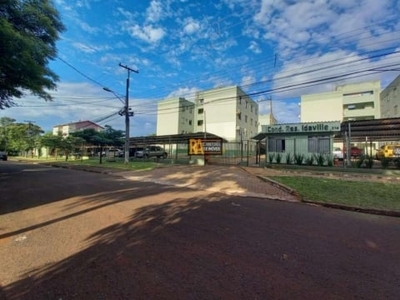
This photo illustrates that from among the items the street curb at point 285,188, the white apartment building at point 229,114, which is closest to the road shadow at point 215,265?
→ the street curb at point 285,188

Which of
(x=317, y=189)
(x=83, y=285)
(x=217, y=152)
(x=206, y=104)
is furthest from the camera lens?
(x=206, y=104)

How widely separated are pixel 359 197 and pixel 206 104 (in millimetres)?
45184

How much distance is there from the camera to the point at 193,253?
169 inches

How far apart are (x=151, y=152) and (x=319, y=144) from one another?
22855 millimetres

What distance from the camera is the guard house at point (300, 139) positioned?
20.2 metres

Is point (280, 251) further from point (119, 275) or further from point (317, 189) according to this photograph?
point (317, 189)

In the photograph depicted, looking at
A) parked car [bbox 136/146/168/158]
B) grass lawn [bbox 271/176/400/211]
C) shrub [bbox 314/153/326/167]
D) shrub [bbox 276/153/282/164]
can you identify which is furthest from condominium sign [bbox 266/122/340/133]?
parked car [bbox 136/146/168/158]

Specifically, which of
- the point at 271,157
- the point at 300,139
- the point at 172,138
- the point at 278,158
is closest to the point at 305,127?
the point at 300,139

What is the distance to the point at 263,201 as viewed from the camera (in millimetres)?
9156

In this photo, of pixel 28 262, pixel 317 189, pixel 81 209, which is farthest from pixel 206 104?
pixel 28 262

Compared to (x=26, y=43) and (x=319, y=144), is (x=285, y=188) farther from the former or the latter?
(x=26, y=43)

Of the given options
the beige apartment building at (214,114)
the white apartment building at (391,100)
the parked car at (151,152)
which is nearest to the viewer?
the parked car at (151,152)

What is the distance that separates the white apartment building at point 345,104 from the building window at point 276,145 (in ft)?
109

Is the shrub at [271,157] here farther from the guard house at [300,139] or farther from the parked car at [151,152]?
the parked car at [151,152]
